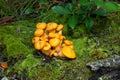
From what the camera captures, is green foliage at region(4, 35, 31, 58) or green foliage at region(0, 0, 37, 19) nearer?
green foliage at region(4, 35, 31, 58)

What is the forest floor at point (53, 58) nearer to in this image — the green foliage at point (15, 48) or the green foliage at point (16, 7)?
the green foliage at point (15, 48)

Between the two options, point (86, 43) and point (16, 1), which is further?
point (16, 1)

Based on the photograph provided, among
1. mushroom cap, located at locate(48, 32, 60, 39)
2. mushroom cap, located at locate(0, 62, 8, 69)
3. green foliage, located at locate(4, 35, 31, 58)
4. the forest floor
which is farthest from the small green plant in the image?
mushroom cap, located at locate(0, 62, 8, 69)

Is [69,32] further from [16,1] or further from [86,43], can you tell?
[16,1]

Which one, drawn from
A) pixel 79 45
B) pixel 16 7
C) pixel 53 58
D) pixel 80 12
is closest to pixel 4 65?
Answer: pixel 53 58

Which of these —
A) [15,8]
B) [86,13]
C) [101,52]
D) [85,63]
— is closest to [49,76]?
[85,63]

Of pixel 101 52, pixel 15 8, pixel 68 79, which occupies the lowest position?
pixel 68 79

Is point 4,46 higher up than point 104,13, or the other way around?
point 104,13

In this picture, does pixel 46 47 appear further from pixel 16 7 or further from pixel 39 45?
pixel 16 7

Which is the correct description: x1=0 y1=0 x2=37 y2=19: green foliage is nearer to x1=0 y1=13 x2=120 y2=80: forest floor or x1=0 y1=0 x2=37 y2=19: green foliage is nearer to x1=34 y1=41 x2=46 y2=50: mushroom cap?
x1=0 y1=13 x2=120 y2=80: forest floor
